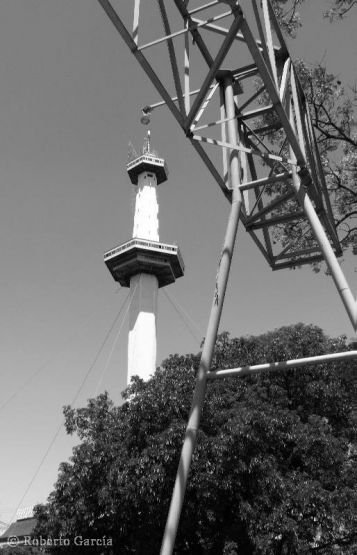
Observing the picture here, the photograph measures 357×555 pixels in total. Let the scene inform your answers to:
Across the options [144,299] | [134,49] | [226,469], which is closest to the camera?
[134,49]

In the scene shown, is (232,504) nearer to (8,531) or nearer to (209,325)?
(209,325)

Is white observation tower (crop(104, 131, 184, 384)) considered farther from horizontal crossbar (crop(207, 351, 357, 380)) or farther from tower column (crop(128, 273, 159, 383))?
horizontal crossbar (crop(207, 351, 357, 380))

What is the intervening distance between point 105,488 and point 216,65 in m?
12.7

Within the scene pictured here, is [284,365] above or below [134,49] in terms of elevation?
below

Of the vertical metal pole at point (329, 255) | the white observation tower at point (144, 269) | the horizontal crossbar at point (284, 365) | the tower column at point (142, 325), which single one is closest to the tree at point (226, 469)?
the horizontal crossbar at point (284, 365)

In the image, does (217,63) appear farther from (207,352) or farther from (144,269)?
(144,269)

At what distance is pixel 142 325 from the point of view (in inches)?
1346

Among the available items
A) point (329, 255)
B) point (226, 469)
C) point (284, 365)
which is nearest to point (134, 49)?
point (329, 255)

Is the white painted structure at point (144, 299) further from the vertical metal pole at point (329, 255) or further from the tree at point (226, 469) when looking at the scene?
the vertical metal pole at point (329, 255)

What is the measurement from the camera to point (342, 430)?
16.6m

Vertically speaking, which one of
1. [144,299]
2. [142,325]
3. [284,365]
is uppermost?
[144,299]

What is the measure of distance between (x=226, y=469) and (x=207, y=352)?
388 inches

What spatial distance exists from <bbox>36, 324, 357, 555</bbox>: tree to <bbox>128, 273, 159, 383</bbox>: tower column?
15.5 meters

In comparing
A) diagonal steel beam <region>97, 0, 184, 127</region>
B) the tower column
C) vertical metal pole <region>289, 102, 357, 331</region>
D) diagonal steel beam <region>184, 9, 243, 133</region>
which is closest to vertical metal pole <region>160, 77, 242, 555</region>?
vertical metal pole <region>289, 102, 357, 331</region>
